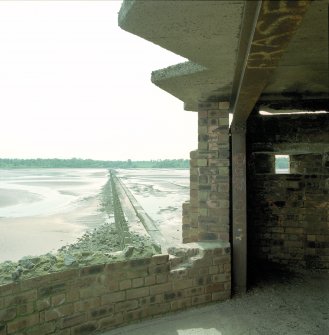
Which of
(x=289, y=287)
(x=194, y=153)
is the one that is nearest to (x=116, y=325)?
(x=289, y=287)

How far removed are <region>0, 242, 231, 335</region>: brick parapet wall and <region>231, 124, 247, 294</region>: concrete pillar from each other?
0.71ft

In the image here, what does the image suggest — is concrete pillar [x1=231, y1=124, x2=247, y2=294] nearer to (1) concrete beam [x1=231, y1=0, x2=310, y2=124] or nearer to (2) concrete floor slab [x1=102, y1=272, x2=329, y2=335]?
(2) concrete floor slab [x1=102, y1=272, x2=329, y2=335]

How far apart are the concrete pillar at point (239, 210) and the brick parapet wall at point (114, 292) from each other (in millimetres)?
217

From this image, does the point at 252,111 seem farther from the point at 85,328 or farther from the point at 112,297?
the point at 85,328

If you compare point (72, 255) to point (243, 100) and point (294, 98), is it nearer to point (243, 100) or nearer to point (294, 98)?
point (243, 100)

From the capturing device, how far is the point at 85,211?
20.8 meters

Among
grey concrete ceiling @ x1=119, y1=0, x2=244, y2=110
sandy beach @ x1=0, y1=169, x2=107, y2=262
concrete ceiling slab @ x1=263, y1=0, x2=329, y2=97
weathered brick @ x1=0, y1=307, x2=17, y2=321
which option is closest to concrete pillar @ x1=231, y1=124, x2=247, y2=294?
concrete ceiling slab @ x1=263, y1=0, x2=329, y2=97

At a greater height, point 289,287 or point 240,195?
point 240,195

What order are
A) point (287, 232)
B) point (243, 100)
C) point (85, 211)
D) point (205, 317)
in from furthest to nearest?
point (85, 211) → point (287, 232) → point (205, 317) → point (243, 100)

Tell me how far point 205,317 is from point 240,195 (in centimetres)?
168

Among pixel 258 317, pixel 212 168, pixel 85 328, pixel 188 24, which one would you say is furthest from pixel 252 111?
pixel 85 328

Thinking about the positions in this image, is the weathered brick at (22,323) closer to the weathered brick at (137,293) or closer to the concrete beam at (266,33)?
the weathered brick at (137,293)

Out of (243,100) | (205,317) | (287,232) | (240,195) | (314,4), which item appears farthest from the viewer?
(287,232)

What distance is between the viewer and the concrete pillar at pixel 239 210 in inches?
194
